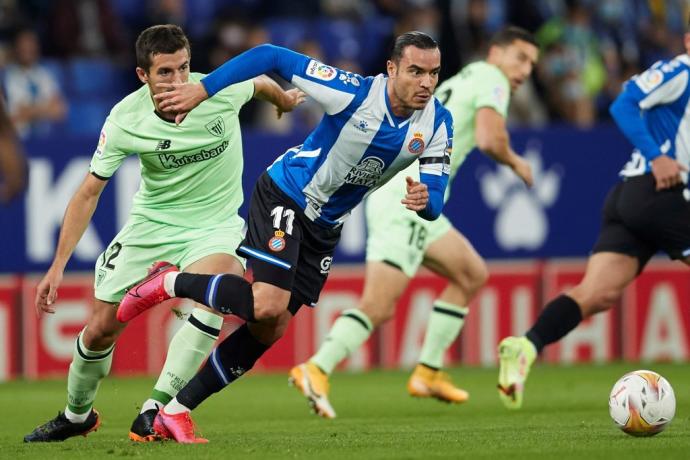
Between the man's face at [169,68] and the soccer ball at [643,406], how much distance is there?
2.76 meters

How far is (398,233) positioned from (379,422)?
60.8 inches

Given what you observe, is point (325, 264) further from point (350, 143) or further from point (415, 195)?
point (415, 195)

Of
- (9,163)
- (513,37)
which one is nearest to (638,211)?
(513,37)

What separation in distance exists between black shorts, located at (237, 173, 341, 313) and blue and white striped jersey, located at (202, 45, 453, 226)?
0.07 meters

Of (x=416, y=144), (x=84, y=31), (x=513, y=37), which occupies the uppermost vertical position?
(x=84, y=31)

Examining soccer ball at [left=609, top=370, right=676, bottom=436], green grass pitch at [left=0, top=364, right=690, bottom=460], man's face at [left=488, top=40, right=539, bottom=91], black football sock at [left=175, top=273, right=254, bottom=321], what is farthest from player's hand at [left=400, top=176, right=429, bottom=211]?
man's face at [left=488, top=40, right=539, bottom=91]

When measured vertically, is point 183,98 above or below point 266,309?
above

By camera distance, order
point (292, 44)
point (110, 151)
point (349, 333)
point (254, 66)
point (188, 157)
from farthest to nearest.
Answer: point (292, 44)
point (349, 333)
point (188, 157)
point (110, 151)
point (254, 66)

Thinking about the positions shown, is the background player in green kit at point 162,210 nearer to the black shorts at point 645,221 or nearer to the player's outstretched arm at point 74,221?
the player's outstretched arm at point 74,221

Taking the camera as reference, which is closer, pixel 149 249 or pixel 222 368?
pixel 222 368

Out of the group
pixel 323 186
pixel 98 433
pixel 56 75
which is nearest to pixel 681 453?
pixel 323 186

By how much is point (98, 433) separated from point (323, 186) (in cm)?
212

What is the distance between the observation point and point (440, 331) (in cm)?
1009

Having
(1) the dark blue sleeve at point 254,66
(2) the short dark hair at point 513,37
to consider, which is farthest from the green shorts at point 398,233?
(1) the dark blue sleeve at point 254,66
